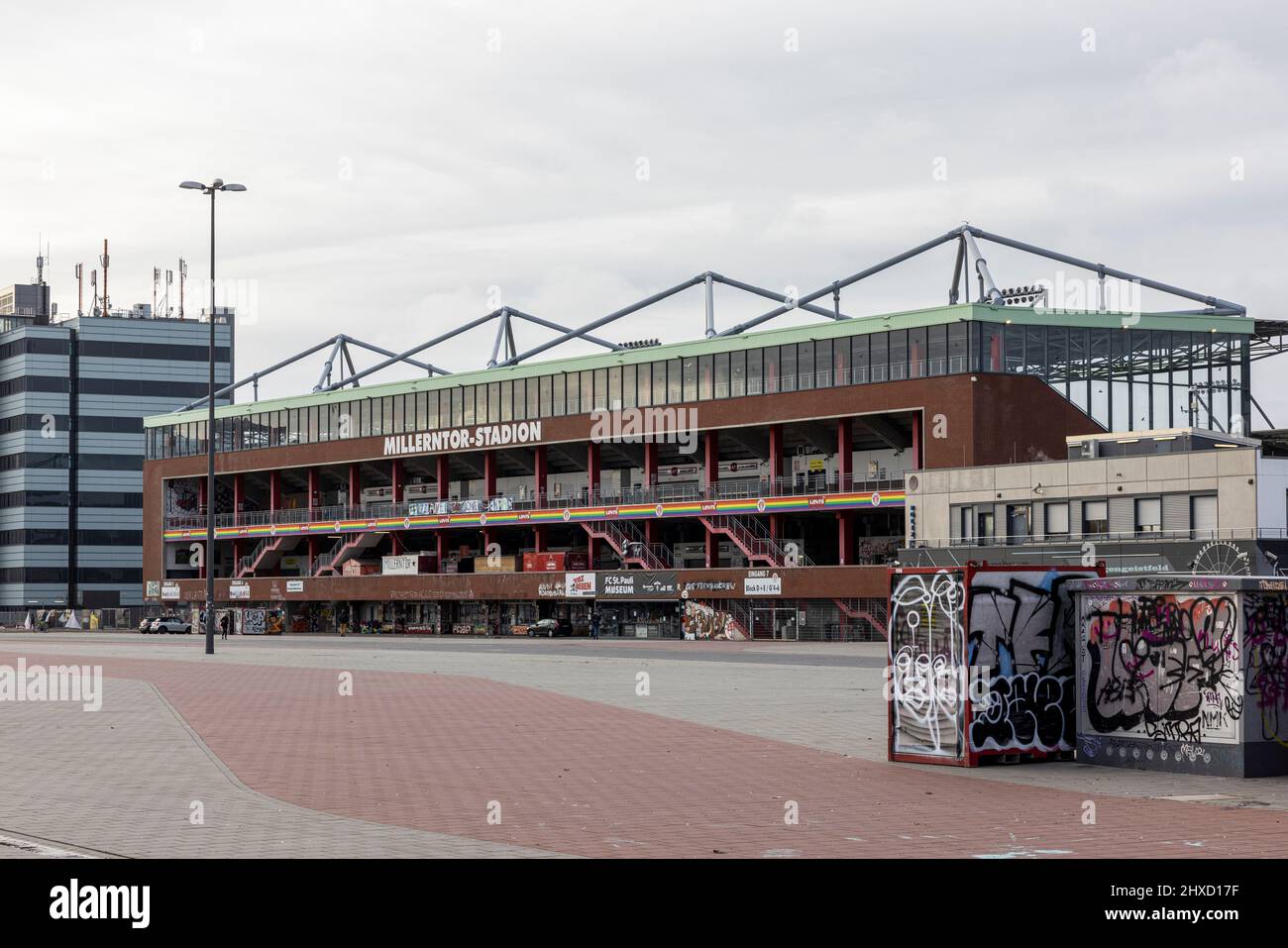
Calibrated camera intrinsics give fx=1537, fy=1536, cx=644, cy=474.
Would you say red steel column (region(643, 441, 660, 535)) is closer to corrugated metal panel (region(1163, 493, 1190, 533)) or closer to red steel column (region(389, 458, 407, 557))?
red steel column (region(389, 458, 407, 557))

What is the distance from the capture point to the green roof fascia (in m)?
70.9

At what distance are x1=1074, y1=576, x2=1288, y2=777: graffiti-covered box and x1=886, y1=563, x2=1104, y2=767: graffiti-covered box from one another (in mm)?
321

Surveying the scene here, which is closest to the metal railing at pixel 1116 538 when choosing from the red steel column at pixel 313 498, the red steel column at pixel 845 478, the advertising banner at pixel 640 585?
the red steel column at pixel 845 478

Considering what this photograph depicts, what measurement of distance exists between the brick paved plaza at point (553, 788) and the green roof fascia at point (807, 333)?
45.0 meters

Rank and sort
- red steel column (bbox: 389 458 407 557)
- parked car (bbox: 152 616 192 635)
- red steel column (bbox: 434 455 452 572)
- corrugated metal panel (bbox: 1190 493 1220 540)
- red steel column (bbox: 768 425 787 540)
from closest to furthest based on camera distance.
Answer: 1. corrugated metal panel (bbox: 1190 493 1220 540)
2. red steel column (bbox: 768 425 787 540)
3. red steel column (bbox: 434 455 452 572)
4. parked car (bbox: 152 616 192 635)
5. red steel column (bbox: 389 458 407 557)

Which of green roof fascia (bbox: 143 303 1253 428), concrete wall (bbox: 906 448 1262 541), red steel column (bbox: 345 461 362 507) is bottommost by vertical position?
concrete wall (bbox: 906 448 1262 541)


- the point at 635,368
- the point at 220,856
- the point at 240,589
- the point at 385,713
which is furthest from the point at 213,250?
the point at 240,589

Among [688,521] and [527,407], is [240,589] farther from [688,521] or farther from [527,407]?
[688,521]

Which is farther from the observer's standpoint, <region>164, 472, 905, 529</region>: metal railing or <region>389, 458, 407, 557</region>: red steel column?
<region>389, 458, 407, 557</region>: red steel column

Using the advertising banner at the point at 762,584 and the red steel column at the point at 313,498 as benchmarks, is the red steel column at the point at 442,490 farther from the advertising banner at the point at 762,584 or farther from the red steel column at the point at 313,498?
the advertising banner at the point at 762,584

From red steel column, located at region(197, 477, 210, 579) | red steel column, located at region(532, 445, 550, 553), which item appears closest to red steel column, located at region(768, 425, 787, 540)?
red steel column, located at region(532, 445, 550, 553)
